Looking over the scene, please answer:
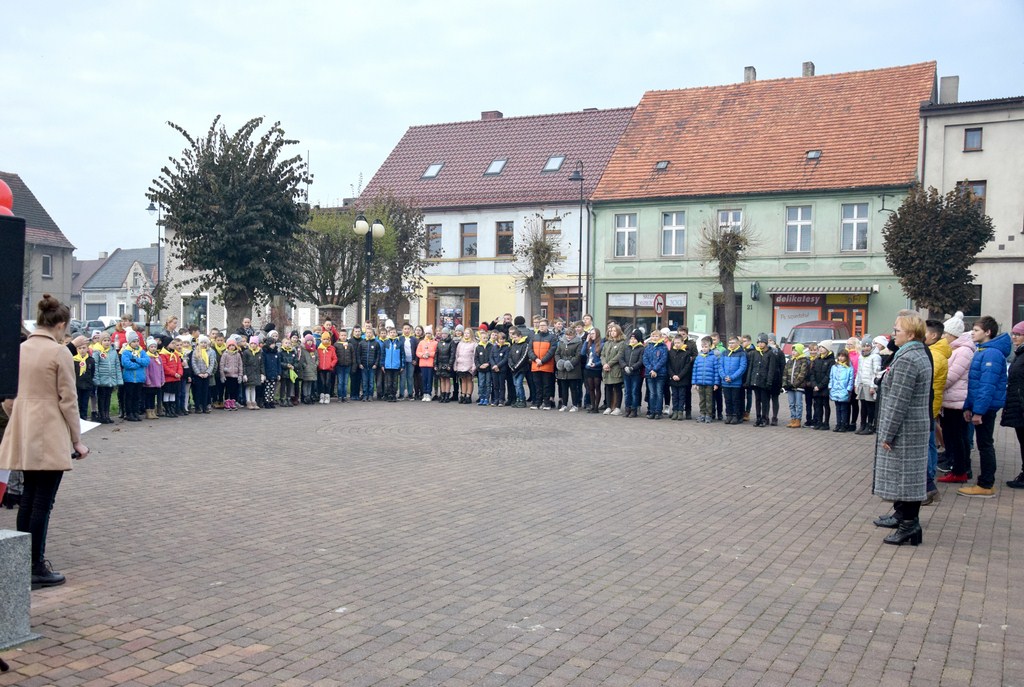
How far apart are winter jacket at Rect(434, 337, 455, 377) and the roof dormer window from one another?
958 inches

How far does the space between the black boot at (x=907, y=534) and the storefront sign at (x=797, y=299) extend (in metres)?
29.6

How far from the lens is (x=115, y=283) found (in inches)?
3706

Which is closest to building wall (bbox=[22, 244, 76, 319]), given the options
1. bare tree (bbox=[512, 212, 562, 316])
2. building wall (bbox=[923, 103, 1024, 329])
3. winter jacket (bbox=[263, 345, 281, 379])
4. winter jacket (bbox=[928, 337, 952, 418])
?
bare tree (bbox=[512, 212, 562, 316])

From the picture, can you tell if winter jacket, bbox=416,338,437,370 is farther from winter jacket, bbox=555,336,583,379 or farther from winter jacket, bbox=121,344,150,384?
winter jacket, bbox=121,344,150,384

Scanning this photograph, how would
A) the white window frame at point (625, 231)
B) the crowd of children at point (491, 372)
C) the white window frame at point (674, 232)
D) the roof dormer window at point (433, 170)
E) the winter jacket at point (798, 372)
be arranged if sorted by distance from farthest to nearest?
1. the roof dormer window at point (433, 170)
2. the white window frame at point (625, 231)
3. the white window frame at point (674, 232)
4. the winter jacket at point (798, 372)
5. the crowd of children at point (491, 372)

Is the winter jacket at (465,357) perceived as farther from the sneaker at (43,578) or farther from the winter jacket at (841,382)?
the sneaker at (43,578)

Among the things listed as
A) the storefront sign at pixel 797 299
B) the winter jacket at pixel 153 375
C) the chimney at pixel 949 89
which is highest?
the chimney at pixel 949 89

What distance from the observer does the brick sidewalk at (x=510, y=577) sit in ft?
17.0

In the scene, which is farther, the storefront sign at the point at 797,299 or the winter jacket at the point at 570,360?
the storefront sign at the point at 797,299

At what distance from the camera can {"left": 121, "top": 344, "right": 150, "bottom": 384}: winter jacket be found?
1689 centimetres

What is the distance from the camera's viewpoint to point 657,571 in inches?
280

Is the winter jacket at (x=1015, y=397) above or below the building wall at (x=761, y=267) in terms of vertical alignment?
below

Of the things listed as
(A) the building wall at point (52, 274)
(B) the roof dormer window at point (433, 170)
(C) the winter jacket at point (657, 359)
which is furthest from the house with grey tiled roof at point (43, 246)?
(C) the winter jacket at point (657, 359)

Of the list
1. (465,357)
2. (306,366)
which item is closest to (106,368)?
(306,366)
